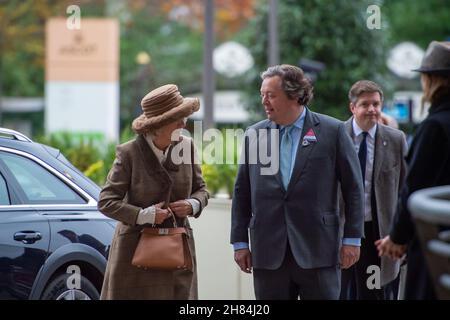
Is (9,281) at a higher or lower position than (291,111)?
lower

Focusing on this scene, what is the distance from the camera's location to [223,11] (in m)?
47.6

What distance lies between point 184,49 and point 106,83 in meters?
19.8

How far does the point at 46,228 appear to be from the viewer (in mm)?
8109

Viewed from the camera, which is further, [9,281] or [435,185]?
[9,281]

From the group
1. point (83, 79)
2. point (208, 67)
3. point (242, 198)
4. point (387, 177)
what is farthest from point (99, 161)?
point (83, 79)

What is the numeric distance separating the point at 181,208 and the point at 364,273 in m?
2.00

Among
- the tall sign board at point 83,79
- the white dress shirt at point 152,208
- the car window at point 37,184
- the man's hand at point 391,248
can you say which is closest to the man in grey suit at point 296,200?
the white dress shirt at point 152,208

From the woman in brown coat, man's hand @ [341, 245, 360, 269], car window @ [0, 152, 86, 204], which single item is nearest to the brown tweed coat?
the woman in brown coat

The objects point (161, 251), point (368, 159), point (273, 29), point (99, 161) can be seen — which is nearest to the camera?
point (161, 251)

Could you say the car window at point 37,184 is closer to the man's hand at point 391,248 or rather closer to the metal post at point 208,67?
the man's hand at point 391,248

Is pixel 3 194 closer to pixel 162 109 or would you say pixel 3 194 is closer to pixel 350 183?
pixel 162 109
